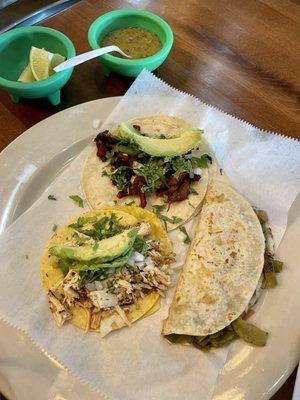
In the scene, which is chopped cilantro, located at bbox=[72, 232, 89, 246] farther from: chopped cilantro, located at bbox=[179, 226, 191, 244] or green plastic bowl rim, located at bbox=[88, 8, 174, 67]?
green plastic bowl rim, located at bbox=[88, 8, 174, 67]

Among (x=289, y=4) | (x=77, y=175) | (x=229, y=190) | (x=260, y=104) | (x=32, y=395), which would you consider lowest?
(x=32, y=395)

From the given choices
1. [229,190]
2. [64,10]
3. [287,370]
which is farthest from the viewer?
[64,10]

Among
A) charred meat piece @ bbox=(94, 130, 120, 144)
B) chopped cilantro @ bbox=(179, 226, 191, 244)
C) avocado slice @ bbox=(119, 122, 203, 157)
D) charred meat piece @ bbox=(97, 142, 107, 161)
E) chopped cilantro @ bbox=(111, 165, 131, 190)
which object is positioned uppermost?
avocado slice @ bbox=(119, 122, 203, 157)

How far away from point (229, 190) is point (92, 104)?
72 centimetres

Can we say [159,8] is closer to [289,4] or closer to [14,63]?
[289,4]

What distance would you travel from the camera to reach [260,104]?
1.97 m

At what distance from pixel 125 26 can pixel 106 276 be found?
4.39ft

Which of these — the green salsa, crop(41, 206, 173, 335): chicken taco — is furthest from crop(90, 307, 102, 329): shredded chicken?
the green salsa

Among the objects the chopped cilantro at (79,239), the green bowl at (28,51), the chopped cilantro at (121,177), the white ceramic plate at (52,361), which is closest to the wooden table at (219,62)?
the green bowl at (28,51)

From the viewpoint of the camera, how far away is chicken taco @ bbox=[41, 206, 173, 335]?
137 centimetres

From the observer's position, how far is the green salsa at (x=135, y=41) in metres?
2.00

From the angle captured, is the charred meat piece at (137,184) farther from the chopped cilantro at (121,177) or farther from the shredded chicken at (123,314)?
the shredded chicken at (123,314)

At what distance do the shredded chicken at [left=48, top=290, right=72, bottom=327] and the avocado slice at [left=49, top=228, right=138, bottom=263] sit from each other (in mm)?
153

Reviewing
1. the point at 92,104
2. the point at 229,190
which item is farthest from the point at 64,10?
the point at 229,190
